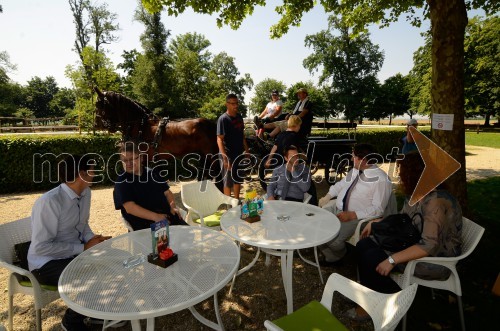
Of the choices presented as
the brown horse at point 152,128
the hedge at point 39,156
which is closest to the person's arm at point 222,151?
the brown horse at point 152,128

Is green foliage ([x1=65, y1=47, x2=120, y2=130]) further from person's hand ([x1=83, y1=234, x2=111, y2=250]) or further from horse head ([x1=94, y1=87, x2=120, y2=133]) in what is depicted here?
Result: person's hand ([x1=83, y1=234, x2=111, y2=250])

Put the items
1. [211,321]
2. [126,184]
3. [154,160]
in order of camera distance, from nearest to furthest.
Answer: [211,321] → [126,184] → [154,160]

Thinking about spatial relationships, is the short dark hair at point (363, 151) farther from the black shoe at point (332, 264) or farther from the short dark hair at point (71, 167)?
the short dark hair at point (71, 167)

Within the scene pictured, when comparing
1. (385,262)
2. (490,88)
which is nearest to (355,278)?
(385,262)

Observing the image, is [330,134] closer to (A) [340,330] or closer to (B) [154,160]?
(B) [154,160]

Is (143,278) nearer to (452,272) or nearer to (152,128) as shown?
(452,272)

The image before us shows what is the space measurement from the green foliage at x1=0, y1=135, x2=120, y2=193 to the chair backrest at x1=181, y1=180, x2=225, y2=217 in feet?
18.5

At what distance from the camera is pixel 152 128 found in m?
6.79

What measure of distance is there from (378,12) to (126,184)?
28.0 ft

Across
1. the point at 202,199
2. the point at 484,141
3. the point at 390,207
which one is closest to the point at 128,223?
the point at 202,199

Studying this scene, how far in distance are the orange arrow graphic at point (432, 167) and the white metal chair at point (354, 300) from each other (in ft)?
3.82

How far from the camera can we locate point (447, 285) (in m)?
2.33

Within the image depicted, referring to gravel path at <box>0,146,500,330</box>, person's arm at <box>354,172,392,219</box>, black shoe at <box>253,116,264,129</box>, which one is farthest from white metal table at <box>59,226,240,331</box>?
black shoe at <box>253,116,264,129</box>

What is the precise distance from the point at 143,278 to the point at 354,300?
1.54 m
